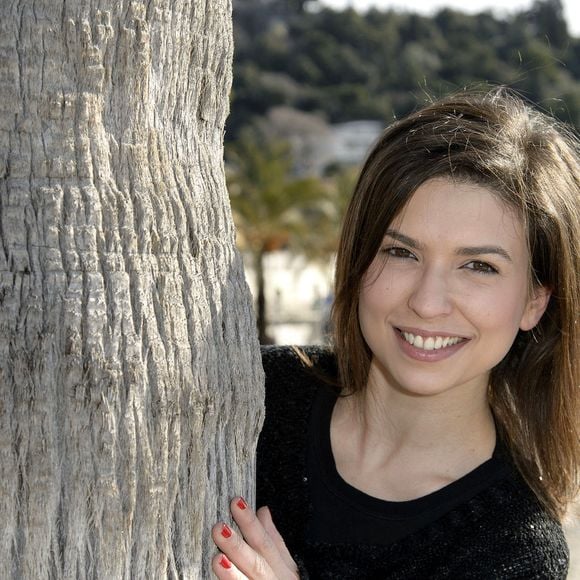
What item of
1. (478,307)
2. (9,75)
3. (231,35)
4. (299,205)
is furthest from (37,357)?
(299,205)

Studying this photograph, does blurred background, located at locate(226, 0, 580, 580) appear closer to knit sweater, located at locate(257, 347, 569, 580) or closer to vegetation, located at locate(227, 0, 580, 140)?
vegetation, located at locate(227, 0, 580, 140)

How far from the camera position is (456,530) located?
86.3 inches

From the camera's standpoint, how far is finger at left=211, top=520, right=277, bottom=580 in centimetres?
172

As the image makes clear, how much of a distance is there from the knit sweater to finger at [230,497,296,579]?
0.11 metres

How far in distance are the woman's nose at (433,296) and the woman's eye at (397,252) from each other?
108 mm

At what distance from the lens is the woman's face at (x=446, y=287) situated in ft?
7.02

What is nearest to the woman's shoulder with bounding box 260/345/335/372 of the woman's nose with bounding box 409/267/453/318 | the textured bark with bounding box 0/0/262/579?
the woman's nose with bounding box 409/267/453/318

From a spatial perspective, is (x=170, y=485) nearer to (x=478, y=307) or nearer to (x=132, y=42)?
(x=132, y=42)

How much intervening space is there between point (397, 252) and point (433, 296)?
20 cm

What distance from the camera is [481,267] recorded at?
2.19 metres

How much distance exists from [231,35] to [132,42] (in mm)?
318

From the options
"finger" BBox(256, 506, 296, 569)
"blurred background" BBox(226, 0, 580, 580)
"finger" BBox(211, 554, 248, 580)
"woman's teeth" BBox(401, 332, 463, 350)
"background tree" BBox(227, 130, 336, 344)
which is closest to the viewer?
"finger" BBox(211, 554, 248, 580)

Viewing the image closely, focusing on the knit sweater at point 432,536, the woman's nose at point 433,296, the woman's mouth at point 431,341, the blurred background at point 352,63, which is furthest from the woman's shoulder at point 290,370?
the blurred background at point 352,63

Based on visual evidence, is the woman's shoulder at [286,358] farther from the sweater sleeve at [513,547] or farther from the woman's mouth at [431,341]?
the sweater sleeve at [513,547]
